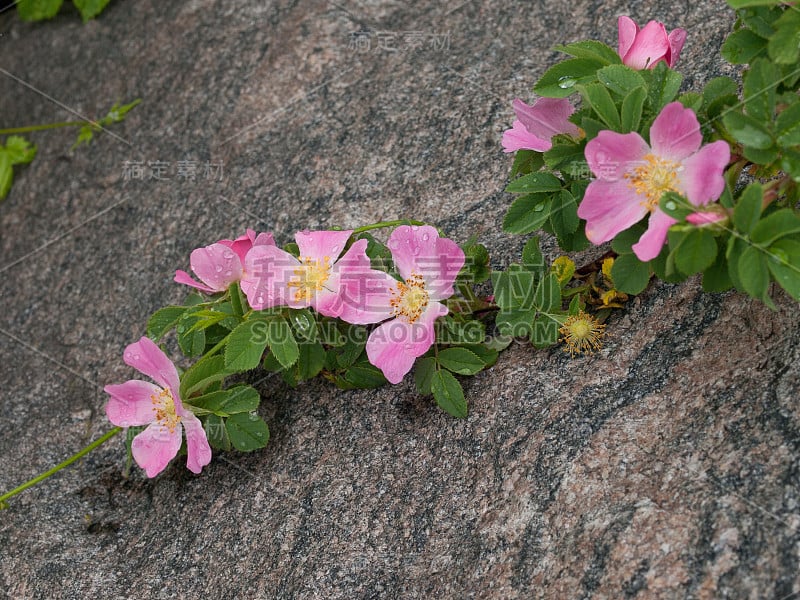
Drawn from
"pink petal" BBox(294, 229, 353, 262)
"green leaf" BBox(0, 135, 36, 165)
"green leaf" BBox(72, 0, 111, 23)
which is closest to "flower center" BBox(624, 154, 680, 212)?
"pink petal" BBox(294, 229, 353, 262)

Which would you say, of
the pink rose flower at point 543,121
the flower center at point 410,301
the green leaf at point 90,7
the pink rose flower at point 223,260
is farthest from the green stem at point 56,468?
the green leaf at point 90,7

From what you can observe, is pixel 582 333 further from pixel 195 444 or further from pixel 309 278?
pixel 195 444

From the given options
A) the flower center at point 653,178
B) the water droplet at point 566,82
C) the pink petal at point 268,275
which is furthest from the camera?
the pink petal at point 268,275

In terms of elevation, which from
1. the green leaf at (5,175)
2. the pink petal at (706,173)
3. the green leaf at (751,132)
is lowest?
the green leaf at (5,175)

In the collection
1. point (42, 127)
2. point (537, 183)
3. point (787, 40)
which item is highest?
point (787, 40)

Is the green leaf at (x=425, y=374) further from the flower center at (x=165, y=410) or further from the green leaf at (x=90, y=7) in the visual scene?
the green leaf at (x=90, y=7)

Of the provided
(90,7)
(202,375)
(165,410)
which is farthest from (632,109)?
(90,7)
